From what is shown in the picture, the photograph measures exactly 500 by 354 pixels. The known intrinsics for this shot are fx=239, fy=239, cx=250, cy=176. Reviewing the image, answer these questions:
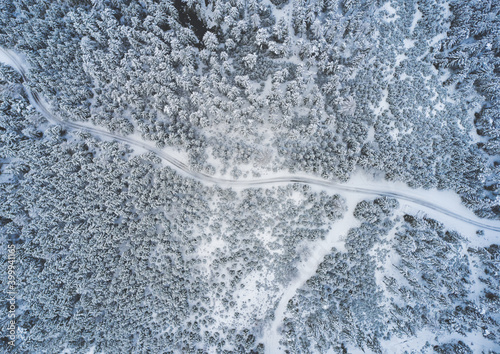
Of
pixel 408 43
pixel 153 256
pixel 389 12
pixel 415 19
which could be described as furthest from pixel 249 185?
pixel 415 19

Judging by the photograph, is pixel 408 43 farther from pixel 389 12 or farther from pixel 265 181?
pixel 265 181

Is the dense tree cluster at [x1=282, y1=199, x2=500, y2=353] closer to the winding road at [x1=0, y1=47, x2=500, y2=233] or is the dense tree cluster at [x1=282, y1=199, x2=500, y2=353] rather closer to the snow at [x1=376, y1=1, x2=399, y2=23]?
the winding road at [x1=0, y1=47, x2=500, y2=233]

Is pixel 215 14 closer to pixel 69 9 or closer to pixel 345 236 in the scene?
pixel 69 9

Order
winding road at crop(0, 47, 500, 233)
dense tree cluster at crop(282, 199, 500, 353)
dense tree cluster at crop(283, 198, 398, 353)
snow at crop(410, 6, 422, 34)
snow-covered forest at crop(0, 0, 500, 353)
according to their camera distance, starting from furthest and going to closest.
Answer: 1. snow at crop(410, 6, 422, 34)
2. winding road at crop(0, 47, 500, 233)
3. dense tree cluster at crop(282, 199, 500, 353)
4. snow-covered forest at crop(0, 0, 500, 353)
5. dense tree cluster at crop(283, 198, 398, 353)

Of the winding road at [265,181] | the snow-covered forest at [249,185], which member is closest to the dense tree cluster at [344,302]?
the snow-covered forest at [249,185]

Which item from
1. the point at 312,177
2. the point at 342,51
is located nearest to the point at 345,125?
the point at 312,177

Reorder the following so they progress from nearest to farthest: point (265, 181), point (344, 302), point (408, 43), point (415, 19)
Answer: point (344, 302) < point (265, 181) < point (408, 43) < point (415, 19)

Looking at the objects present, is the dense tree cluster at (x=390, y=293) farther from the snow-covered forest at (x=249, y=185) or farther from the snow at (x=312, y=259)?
the snow at (x=312, y=259)

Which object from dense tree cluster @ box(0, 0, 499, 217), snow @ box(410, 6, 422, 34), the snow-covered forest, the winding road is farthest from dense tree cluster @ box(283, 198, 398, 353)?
snow @ box(410, 6, 422, 34)

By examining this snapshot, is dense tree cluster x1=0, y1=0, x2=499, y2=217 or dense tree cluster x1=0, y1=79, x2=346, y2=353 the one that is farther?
dense tree cluster x1=0, y1=0, x2=499, y2=217

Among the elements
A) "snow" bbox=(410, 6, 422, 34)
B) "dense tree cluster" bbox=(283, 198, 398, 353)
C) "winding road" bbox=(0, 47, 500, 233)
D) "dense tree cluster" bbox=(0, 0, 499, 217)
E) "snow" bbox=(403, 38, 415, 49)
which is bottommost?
"dense tree cluster" bbox=(283, 198, 398, 353)
